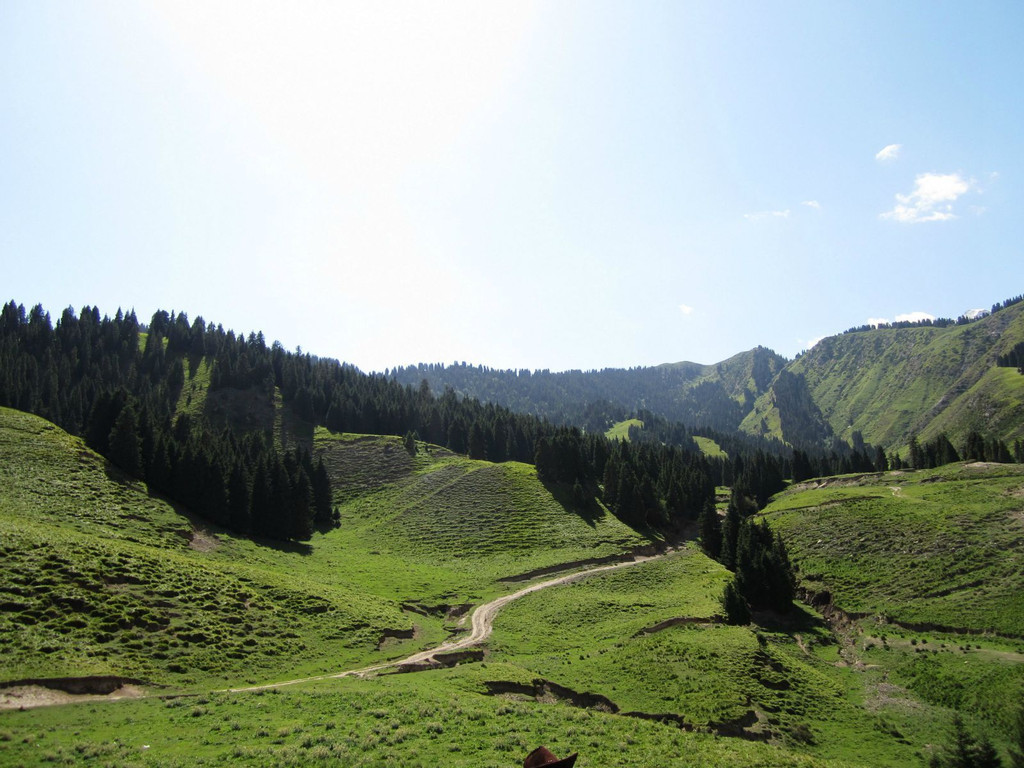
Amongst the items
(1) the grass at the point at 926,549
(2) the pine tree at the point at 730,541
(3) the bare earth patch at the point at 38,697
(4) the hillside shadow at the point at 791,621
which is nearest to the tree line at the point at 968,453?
(1) the grass at the point at 926,549

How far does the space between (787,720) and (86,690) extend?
41220 mm

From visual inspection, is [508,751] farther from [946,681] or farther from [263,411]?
[263,411]

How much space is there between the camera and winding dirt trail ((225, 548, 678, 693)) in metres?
36.9

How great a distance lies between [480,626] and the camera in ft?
181

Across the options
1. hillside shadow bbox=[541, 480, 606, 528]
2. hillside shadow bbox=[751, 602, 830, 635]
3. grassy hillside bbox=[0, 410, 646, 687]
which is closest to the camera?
grassy hillside bbox=[0, 410, 646, 687]

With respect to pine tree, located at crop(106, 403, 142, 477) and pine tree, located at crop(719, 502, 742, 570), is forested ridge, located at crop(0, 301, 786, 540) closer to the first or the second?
pine tree, located at crop(106, 403, 142, 477)

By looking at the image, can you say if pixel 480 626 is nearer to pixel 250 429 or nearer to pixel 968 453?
pixel 250 429

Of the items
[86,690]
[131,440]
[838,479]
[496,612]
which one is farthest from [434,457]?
[86,690]

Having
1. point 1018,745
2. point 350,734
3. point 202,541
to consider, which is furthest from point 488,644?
point 202,541

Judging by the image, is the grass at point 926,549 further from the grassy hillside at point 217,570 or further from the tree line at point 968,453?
the tree line at point 968,453

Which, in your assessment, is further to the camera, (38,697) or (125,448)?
(125,448)

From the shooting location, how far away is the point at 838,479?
118875 millimetres

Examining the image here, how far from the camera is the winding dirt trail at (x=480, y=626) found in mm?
36906

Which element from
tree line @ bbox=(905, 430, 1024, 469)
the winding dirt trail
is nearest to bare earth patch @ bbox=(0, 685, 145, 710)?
the winding dirt trail
